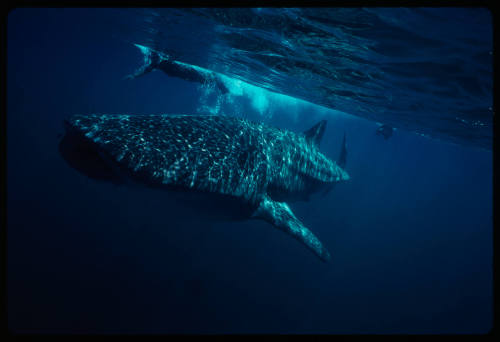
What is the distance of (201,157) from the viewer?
5.43 metres

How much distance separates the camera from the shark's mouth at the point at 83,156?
439cm

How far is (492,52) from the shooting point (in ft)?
24.4

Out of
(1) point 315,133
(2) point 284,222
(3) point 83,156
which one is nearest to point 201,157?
(3) point 83,156

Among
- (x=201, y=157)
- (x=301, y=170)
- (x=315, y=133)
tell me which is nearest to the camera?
(x=201, y=157)

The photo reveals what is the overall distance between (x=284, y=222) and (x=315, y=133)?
17.7ft

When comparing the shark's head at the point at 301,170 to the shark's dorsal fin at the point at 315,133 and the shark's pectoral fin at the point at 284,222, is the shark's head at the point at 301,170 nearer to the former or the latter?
the shark's dorsal fin at the point at 315,133

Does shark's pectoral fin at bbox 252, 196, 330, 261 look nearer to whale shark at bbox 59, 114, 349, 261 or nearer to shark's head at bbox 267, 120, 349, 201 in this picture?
whale shark at bbox 59, 114, 349, 261

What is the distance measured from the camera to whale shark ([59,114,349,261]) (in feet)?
14.1

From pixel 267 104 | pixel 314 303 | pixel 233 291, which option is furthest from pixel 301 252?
pixel 267 104

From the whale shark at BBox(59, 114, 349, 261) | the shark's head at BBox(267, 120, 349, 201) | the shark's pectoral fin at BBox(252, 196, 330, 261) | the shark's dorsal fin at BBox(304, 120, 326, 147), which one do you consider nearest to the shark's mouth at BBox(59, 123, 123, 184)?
the whale shark at BBox(59, 114, 349, 261)

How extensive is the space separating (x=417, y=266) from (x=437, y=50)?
23.8m

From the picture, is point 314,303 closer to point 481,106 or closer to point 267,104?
point 481,106

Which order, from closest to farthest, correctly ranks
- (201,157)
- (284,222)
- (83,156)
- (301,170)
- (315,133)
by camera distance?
(83,156) → (201,157) → (284,222) → (301,170) → (315,133)

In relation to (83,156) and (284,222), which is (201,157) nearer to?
(83,156)
